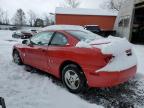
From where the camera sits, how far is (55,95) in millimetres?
4625

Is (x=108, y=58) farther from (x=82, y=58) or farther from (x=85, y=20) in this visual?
(x=85, y=20)

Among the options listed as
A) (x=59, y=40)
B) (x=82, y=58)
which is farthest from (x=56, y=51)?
(x=82, y=58)

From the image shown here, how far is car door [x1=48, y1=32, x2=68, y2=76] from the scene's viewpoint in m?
5.00

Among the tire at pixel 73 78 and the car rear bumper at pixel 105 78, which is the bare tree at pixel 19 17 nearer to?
the tire at pixel 73 78

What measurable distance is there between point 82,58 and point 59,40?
3.60 ft

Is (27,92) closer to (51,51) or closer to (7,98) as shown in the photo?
(7,98)

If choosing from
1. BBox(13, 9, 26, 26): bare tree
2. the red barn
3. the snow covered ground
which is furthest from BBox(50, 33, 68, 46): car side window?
BBox(13, 9, 26, 26): bare tree

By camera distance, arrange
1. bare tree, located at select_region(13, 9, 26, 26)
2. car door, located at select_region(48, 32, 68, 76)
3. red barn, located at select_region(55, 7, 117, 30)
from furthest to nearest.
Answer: bare tree, located at select_region(13, 9, 26, 26) → red barn, located at select_region(55, 7, 117, 30) → car door, located at select_region(48, 32, 68, 76)

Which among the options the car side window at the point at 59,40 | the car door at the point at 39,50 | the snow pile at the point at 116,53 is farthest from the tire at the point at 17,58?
the snow pile at the point at 116,53

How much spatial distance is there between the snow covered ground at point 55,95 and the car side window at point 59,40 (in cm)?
105

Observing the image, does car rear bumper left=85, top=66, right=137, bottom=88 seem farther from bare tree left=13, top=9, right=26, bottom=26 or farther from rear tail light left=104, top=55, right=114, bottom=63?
bare tree left=13, top=9, right=26, bottom=26

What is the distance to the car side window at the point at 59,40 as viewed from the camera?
5070 millimetres

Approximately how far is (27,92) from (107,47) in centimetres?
209

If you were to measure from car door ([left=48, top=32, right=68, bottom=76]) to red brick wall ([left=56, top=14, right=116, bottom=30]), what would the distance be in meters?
23.2
